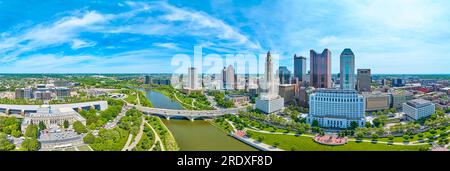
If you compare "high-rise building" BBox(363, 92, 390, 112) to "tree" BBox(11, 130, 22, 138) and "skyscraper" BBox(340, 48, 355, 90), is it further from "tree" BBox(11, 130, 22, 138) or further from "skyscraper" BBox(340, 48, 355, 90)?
"tree" BBox(11, 130, 22, 138)

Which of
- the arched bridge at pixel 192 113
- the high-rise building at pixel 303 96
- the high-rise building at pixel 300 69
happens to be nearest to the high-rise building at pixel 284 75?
the high-rise building at pixel 300 69

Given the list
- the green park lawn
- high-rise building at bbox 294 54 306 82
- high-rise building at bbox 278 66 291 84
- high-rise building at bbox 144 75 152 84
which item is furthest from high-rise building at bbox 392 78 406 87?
high-rise building at bbox 144 75 152 84

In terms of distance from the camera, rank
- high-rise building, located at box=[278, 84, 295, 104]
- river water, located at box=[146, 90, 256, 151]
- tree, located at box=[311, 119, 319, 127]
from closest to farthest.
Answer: river water, located at box=[146, 90, 256, 151] < tree, located at box=[311, 119, 319, 127] < high-rise building, located at box=[278, 84, 295, 104]

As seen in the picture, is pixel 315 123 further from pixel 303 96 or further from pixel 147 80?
pixel 147 80
